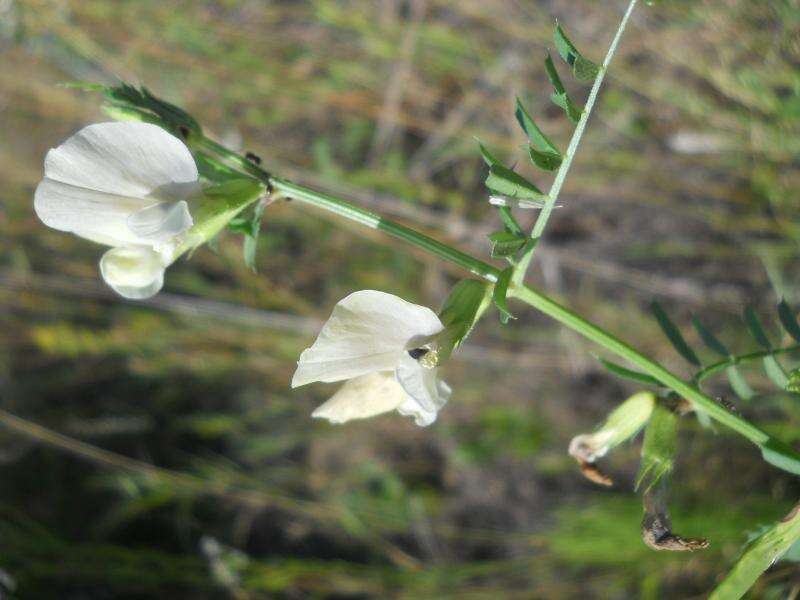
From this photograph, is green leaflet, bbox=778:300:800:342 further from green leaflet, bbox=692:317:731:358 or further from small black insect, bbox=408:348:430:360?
small black insect, bbox=408:348:430:360

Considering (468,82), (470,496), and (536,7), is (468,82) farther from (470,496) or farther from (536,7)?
(470,496)

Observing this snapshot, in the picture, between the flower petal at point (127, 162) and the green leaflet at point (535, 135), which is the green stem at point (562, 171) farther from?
the flower petal at point (127, 162)

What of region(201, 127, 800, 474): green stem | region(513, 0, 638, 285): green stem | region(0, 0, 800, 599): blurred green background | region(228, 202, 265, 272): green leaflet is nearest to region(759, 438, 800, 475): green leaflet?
region(201, 127, 800, 474): green stem

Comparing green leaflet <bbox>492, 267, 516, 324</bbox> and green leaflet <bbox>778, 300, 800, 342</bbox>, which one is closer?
green leaflet <bbox>492, 267, 516, 324</bbox>

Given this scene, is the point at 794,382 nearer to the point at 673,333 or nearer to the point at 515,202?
the point at 673,333

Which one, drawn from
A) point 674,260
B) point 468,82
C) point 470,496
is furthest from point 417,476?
point 468,82
